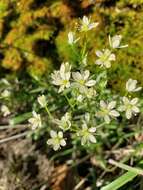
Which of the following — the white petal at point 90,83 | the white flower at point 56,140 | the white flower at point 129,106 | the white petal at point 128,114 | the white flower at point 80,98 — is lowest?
the white flower at point 56,140

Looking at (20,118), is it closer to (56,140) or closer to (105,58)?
(56,140)

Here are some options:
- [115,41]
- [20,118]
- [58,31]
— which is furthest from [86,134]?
[58,31]

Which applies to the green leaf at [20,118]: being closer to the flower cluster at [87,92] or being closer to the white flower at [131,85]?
the flower cluster at [87,92]

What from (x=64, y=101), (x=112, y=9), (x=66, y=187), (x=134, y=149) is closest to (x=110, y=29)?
(x=112, y=9)

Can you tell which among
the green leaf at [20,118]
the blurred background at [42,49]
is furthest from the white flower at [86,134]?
the green leaf at [20,118]

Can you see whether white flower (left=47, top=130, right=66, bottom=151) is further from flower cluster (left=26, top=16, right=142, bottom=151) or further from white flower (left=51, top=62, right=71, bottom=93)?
white flower (left=51, top=62, right=71, bottom=93)

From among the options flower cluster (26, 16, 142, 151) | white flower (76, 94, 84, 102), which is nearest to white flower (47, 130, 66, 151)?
flower cluster (26, 16, 142, 151)
